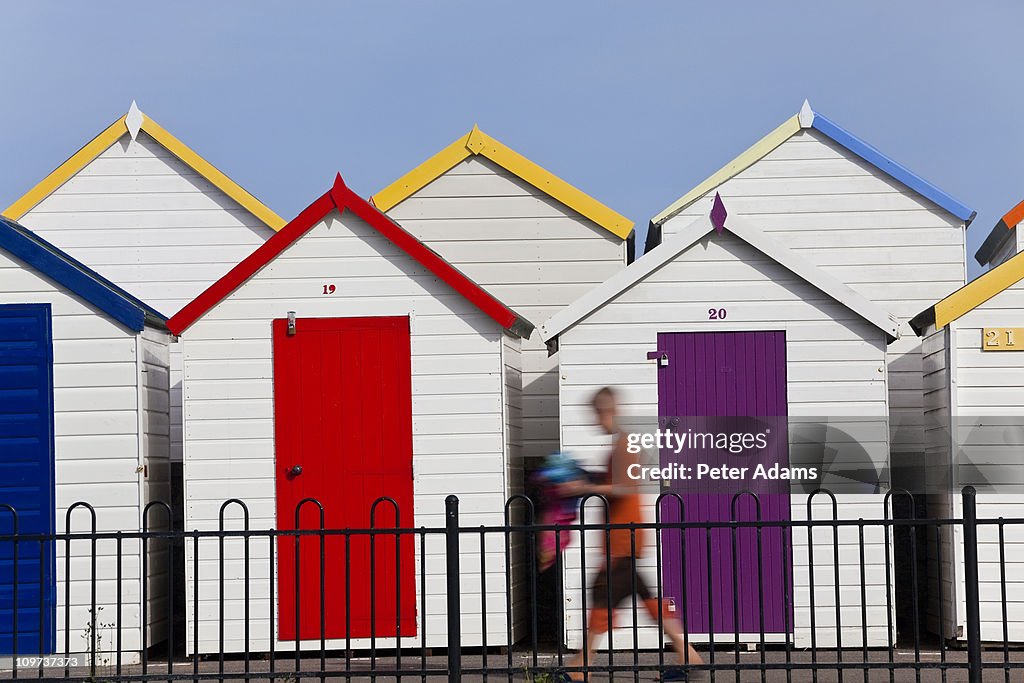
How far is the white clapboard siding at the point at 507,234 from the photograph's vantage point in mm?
15016

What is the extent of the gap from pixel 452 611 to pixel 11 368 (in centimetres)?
475

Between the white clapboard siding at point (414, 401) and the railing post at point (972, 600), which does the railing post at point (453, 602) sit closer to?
the white clapboard siding at point (414, 401)

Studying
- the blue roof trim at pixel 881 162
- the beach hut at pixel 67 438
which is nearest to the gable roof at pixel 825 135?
the blue roof trim at pixel 881 162

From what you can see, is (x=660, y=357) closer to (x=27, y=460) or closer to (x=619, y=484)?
(x=619, y=484)

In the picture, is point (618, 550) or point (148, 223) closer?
point (618, 550)

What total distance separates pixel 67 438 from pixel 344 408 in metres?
2.24

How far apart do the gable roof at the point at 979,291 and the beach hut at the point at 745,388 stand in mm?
517

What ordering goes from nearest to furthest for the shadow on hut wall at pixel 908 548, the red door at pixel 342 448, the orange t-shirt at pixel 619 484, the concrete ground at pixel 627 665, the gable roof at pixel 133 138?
the concrete ground at pixel 627 665 < the orange t-shirt at pixel 619 484 < the red door at pixel 342 448 < the shadow on hut wall at pixel 908 548 < the gable roof at pixel 133 138

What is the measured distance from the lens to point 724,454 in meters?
11.1

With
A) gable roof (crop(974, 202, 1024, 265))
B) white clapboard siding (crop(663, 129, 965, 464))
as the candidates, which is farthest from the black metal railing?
gable roof (crop(974, 202, 1024, 265))

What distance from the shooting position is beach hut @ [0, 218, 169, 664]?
11.0 metres

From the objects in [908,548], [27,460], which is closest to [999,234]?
[908,548]

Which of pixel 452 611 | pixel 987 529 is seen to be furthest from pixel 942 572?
pixel 452 611

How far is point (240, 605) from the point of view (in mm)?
11156
